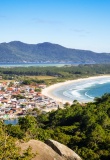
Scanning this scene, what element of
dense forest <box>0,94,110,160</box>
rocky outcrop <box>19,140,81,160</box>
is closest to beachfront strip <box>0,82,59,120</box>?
dense forest <box>0,94,110,160</box>

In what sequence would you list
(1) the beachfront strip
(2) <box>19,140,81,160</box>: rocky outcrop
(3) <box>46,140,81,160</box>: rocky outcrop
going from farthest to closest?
(1) the beachfront strip, (3) <box>46,140,81,160</box>: rocky outcrop, (2) <box>19,140,81,160</box>: rocky outcrop

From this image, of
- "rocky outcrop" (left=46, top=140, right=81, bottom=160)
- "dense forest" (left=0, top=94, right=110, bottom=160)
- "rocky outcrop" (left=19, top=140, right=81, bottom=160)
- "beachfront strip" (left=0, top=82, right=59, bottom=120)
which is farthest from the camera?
"beachfront strip" (left=0, top=82, right=59, bottom=120)

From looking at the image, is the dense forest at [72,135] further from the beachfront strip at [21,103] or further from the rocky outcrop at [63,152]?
the beachfront strip at [21,103]

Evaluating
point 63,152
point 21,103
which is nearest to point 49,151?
point 63,152

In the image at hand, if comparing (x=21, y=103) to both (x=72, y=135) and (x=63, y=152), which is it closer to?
(x=72, y=135)

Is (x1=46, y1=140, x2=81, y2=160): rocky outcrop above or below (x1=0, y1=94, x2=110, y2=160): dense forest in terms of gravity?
above

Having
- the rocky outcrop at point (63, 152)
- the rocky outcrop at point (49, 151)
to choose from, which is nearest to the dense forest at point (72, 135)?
the rocky outcrop at point (49, 151)

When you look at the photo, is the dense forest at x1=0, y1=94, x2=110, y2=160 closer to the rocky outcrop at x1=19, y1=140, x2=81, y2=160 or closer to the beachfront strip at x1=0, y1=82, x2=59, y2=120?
the rocky outcrop at x1=19, y1=140, x2=81, y2=160

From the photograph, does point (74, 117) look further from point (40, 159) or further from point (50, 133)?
point (40, 159)

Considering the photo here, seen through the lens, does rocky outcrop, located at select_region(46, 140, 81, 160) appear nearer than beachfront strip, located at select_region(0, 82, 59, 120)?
Yes

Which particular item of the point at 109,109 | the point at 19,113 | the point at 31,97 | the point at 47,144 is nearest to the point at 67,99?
the point at 31,97
